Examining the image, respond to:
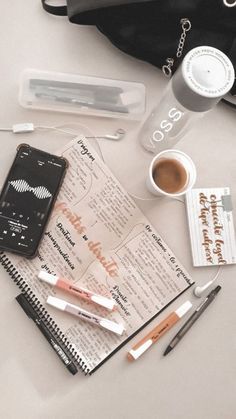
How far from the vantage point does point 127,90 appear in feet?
2.29

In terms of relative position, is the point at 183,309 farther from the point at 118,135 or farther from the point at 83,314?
the point at 118,135

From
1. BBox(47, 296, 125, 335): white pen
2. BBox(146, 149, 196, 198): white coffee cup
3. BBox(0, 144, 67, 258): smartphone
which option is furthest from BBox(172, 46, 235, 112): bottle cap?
BBox(47, 296, 125, 335): white pen

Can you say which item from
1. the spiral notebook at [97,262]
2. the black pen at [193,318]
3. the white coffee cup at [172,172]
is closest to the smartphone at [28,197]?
the spiral notebook at [97,262]

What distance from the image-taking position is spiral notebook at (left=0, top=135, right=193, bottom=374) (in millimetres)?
638

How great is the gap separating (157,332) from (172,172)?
0.24 meters

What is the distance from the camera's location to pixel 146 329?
65cm

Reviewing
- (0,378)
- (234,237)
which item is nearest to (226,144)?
(234,237)

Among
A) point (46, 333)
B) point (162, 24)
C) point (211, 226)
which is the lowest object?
point (46, 333)

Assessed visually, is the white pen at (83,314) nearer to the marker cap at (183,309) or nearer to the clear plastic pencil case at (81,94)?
the marker cap at (183,309)

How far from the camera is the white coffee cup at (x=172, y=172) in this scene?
2.12 ft

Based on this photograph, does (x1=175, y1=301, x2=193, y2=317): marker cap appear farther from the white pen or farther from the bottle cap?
the bottle cap

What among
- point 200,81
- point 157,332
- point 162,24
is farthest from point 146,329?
point 162,24

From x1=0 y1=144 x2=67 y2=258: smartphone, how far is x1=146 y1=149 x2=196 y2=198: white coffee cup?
0.47ft

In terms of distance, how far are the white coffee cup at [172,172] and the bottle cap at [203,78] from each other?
0.10 meters
